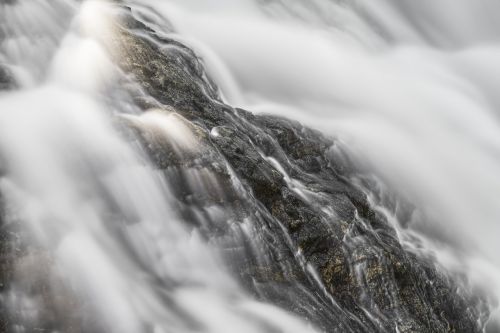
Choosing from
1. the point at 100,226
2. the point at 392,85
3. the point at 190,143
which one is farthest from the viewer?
the point at 392,85

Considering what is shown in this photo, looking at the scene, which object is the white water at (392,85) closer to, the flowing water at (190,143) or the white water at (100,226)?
the flowing water at (190,143)

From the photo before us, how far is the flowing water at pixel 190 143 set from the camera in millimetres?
7504

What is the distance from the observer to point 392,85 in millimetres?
19078

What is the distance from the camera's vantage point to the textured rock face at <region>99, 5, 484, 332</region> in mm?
8367

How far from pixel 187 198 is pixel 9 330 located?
320cm

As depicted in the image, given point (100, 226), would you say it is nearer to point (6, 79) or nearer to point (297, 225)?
point (297, 225)

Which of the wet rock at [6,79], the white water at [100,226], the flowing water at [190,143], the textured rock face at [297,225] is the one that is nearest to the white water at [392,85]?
the flowing water at [190,143]

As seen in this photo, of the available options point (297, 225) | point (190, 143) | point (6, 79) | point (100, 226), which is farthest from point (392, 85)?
point (100, 226)

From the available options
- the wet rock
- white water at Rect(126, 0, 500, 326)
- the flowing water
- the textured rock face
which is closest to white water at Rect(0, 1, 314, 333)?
the flowing water

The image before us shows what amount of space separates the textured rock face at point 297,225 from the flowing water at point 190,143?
0.38 meters

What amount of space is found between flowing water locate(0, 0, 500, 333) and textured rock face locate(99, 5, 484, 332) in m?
0.38

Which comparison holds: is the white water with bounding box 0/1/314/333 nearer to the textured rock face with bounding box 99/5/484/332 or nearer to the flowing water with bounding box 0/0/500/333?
the flowing water with bounding box 0/0/500/333

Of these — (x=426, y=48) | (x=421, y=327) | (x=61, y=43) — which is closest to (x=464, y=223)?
(x=421, y=327)

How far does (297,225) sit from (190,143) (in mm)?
2334
